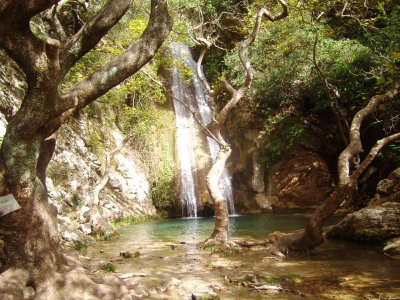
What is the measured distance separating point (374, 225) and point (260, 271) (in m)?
3.70

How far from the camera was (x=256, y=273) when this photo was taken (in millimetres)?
5758

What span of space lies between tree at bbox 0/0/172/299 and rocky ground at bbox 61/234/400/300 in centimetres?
98

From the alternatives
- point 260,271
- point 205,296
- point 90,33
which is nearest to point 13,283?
point 205,296

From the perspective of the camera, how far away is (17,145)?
3916 millimetres

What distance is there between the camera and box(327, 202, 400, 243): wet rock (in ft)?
25.1

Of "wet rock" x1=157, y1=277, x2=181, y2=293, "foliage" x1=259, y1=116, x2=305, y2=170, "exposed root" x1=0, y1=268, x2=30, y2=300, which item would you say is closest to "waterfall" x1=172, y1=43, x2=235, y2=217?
"foliage" x1=259, y1=116, x2=305, y2=170

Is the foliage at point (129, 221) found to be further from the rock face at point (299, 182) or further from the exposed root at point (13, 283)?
the exposed root at point (13, 283)

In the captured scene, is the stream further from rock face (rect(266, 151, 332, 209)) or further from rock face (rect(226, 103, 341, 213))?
rock face (rect(266, 151, 332, 209))

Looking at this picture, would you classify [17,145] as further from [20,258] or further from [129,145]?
[129,145]

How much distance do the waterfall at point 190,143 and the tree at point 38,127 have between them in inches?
487

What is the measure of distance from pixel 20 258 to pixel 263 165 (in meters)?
14.9

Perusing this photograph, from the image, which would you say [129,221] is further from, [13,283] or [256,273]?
[13,283]

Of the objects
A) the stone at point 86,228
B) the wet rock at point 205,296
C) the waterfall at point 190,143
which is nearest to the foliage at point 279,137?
the waterfall at point 190,143

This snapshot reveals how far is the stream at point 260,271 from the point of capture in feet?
15.4
